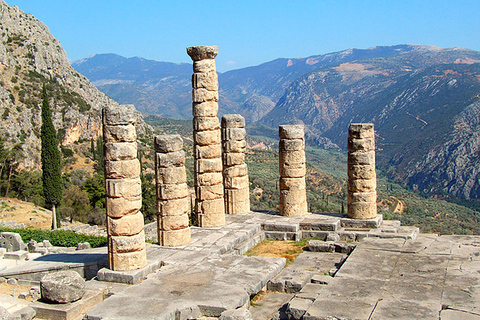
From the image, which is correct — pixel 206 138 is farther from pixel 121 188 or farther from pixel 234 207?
pixel 121 188

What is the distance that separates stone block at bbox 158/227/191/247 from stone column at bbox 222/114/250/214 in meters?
4.34

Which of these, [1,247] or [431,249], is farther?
[1,247]

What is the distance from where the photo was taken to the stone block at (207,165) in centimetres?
1698

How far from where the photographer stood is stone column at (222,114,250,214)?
61.6 ft

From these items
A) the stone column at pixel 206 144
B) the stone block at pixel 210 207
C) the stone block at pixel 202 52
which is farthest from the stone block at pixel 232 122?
the stone block at pixel 210 207

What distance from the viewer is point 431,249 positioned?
14156 millimetres

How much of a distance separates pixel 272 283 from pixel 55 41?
6701cm

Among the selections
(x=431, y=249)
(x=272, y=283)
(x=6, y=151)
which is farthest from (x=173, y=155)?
(x=6, y=151)

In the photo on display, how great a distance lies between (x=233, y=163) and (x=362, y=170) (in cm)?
440

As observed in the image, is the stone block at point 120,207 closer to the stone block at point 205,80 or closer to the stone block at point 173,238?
the stone block at point 173,238

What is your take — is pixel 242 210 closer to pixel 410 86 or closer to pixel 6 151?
pixel 6 151

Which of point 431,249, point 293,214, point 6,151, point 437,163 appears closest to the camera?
point 431,249

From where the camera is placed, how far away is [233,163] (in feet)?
61.6

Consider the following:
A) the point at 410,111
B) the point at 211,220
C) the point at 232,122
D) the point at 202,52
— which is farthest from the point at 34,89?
the point at 410,111
